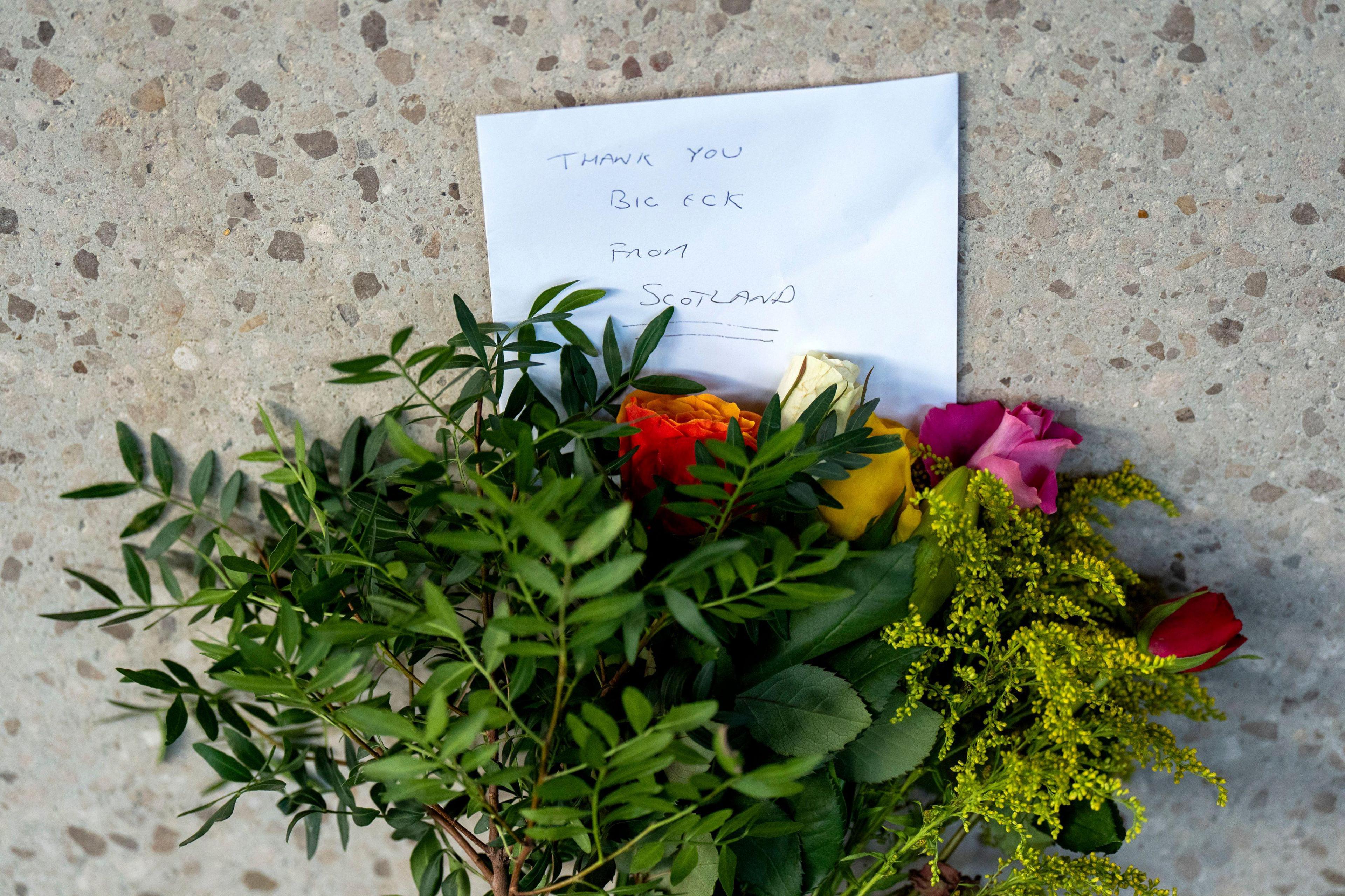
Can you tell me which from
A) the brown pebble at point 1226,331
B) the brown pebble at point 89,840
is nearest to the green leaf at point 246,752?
the brown pebble at point 89,840

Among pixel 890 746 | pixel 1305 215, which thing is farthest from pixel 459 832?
pixel 1305 215

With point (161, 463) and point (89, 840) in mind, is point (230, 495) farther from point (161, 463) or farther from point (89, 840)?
point (89, 840)

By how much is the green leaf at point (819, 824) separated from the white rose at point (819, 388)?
0.70 feet

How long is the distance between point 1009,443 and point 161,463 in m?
0.57

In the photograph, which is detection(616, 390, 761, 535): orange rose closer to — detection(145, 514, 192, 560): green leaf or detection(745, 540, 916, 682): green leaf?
detection(745, 540, 916, 682): green leaf

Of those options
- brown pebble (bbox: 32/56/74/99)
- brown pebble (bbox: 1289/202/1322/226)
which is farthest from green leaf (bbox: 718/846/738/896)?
brown pebble (bbox: 32/56/74/99)

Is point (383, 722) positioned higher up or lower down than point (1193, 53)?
lower down

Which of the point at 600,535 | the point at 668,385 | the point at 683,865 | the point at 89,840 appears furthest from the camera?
the point at 89,840

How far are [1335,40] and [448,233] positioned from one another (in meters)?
0.56

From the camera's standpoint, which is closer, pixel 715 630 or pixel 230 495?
pixel 715 630

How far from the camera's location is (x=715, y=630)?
38 cm

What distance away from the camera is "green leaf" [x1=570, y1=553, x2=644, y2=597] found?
253 mm

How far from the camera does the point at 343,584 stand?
1.34 ft

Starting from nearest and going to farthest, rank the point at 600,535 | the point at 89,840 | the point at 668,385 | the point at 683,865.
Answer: the point at 600,535 < the point at 683,865 < the point at 668,385 < the point at 89,840
